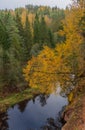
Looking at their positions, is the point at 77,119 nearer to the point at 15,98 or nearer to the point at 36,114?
the point at 36,114

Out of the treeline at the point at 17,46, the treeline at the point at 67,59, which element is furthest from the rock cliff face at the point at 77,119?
the treeline at the point at 17,46

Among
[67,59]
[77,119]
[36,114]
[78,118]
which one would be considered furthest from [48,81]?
[36,114]

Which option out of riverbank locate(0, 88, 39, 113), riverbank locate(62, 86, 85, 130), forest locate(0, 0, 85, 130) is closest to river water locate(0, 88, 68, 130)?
forest locate(0, 0, 85, 130)

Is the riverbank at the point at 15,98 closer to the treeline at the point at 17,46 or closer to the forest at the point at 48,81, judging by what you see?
the forest at the point at 48,81

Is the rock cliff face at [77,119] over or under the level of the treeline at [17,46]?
over

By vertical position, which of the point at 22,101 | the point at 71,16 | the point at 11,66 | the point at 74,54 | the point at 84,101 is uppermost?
the point at 71,16

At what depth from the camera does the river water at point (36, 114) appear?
36000mm

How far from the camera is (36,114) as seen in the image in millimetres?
40594

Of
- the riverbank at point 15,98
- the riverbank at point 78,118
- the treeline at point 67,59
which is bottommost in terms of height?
the riverbank at point 15,98

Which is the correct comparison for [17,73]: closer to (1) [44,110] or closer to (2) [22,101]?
(2) [22,101]

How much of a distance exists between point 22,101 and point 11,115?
237 inches

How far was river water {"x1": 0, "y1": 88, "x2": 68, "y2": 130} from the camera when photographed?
1417 inches

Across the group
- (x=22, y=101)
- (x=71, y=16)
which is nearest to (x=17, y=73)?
(x=22, y=101)

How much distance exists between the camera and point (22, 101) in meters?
46.7
